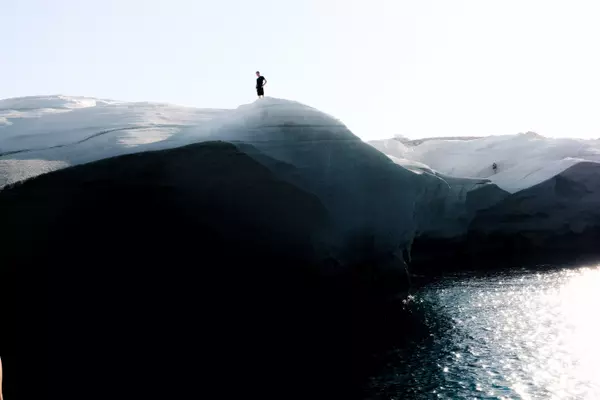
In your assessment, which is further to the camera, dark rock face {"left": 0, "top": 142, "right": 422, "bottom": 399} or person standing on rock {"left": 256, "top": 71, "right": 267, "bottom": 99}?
person standing on rock {"left": 256, "top": 71, "right": 267, "bottom": 99}

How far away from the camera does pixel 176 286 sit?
57.1 feet

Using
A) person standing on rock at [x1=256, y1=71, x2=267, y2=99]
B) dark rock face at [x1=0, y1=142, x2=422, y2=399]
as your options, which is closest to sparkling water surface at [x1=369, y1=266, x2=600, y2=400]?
dark rock face at [x1=0, y1=142, x2=422, y2=399]

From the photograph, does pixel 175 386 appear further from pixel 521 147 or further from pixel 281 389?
pixel 521 147

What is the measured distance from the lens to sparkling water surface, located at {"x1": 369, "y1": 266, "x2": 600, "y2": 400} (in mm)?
10961

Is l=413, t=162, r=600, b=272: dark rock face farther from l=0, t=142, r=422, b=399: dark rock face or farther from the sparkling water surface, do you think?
l=0, t=142, r=422, b=399: dark rock face

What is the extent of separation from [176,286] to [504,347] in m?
10.6

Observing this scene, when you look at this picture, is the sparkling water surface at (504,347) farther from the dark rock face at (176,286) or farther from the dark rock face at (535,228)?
the dark rock face at (535,228)

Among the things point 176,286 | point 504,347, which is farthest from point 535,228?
point 176,286

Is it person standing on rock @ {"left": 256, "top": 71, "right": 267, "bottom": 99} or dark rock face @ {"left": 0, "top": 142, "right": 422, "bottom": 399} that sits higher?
person standing on rock @ {"left": 256, "top": 71, "right": 267, "bottom": 99}

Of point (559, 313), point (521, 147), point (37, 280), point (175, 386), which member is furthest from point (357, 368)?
point (521, 147)

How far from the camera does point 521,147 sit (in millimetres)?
38531

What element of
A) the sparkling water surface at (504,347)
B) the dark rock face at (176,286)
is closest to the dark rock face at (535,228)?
the sparkling water surface at (504,347)

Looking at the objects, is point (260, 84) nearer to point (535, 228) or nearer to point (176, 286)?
point (176, 286)

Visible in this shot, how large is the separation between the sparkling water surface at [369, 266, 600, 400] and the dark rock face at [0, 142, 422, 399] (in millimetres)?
1508
